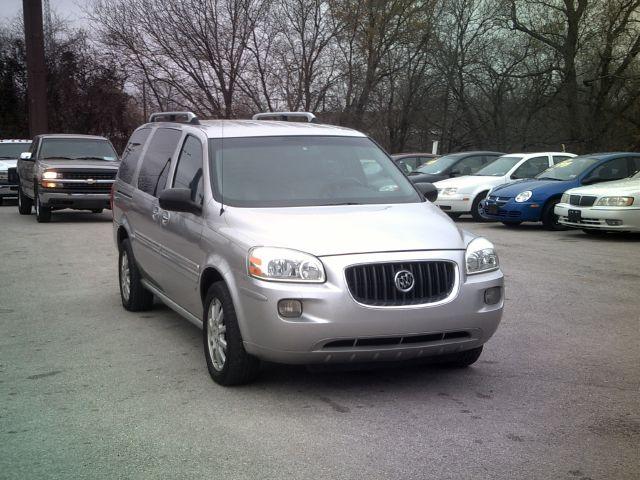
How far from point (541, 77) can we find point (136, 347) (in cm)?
3005

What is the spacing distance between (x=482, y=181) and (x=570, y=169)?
8.06ft

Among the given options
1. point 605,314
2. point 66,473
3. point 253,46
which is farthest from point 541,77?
point 66,473

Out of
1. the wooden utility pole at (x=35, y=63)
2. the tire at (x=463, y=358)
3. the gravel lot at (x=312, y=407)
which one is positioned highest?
the wooden utility pole at (x=35, y=63)

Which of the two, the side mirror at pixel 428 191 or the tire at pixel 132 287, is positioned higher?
the side mirror at pixel 428 191

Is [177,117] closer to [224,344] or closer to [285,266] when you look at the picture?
[224,344]

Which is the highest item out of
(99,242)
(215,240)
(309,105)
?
(309,105)

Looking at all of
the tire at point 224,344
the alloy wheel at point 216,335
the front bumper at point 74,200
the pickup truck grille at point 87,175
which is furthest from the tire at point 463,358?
the front bumper at point 74,200

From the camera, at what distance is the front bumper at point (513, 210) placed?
1567 cm

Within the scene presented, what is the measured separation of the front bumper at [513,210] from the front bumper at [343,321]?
11131 mm

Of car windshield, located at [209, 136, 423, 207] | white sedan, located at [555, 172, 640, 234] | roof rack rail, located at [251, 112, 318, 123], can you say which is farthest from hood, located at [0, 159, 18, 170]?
car windshield, located at [209, 136, 423, 207]

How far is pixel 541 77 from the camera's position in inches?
1312

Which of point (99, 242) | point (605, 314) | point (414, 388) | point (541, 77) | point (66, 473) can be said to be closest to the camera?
point (66, 473)

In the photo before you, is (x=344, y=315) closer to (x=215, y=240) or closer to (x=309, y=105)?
(x=215, y=240)

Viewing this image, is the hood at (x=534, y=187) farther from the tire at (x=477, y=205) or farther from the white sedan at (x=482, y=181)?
the tire at (x=477, y=205)
